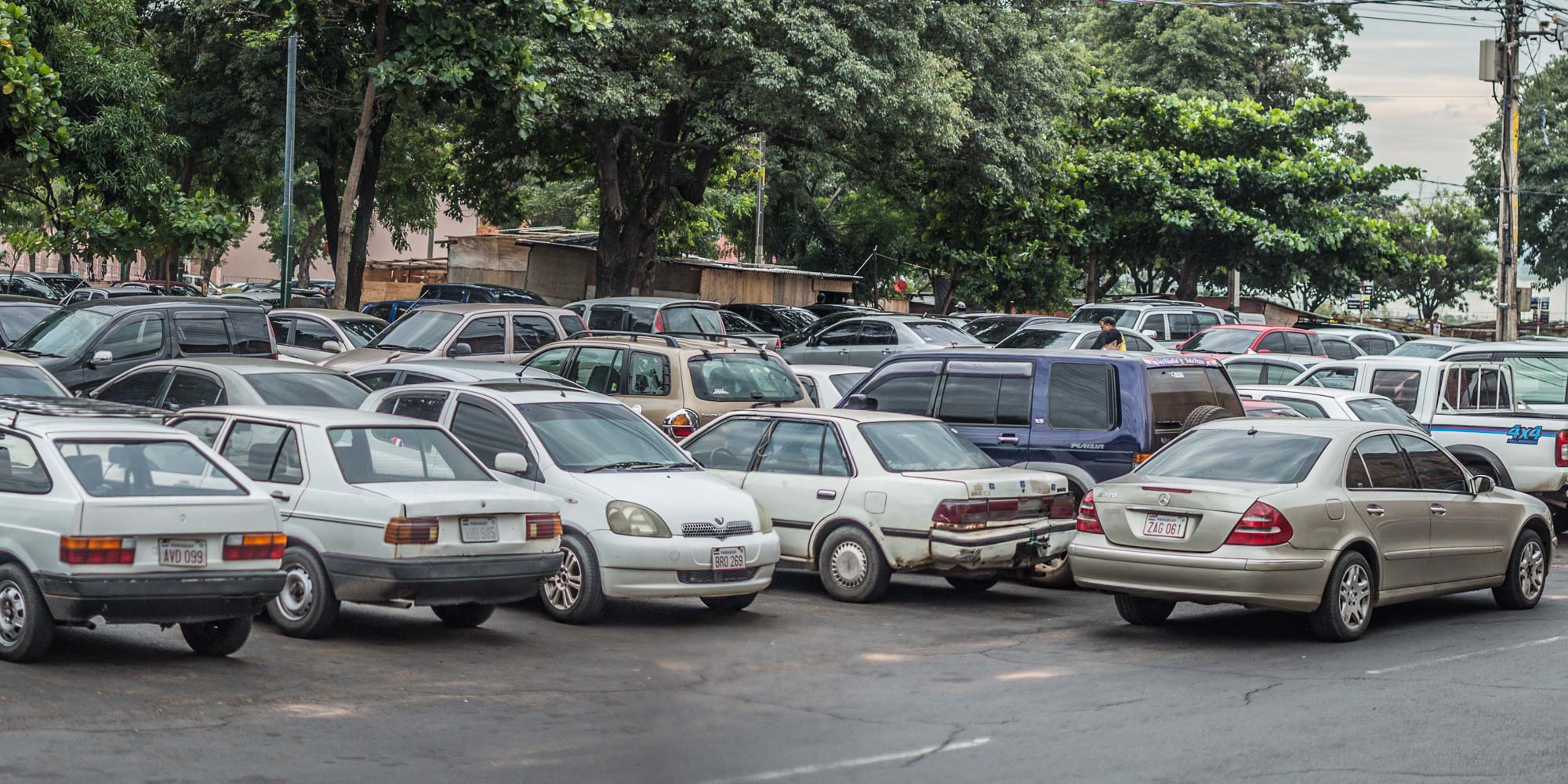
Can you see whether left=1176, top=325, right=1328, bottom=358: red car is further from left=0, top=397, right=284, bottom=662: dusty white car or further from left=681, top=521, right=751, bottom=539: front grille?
left=0, top=397, right=284, bottom=662: dusty white car

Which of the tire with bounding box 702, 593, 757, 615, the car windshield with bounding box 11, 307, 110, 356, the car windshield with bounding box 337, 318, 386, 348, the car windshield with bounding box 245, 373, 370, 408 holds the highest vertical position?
the car windshield with bounding box 337, 318, 386, 348

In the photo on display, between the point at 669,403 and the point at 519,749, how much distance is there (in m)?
8.81

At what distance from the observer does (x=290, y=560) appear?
1009 centimetres

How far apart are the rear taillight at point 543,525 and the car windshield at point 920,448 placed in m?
3.03

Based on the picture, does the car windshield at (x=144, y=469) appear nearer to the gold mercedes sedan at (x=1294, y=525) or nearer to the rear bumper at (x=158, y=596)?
the rear bumper at (x=158, y=596)

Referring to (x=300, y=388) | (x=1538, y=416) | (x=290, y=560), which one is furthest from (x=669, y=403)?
(x=1538, y=416)

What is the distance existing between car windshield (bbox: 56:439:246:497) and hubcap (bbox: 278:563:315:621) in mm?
1150

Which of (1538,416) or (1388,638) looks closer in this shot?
(1388,638)

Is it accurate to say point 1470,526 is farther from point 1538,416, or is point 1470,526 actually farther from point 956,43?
point 956,43

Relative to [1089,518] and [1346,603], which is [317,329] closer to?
[1089,518]

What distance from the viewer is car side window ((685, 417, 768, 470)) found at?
13.2 m

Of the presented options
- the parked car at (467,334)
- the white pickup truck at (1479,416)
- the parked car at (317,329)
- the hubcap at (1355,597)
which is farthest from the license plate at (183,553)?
the parked car at (317,329)

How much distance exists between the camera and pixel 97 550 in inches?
333

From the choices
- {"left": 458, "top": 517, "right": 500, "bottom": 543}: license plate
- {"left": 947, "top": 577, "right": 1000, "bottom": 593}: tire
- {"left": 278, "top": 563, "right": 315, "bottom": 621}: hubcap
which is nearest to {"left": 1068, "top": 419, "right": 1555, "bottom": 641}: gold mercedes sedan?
{"left": 947, "top": 577, "right": 1000, "bottom": 593}: tire
